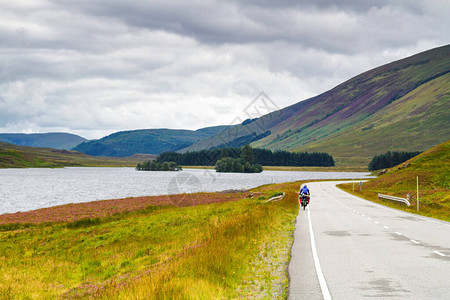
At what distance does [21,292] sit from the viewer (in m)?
10.7

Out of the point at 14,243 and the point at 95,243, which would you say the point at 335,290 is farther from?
the point at 14,243

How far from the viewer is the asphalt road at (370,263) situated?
8.30 meters

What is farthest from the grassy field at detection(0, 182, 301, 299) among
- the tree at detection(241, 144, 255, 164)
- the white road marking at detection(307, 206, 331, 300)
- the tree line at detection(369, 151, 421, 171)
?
the tree line at detection(369, 151, 421, 171)

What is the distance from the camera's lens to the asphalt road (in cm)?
830

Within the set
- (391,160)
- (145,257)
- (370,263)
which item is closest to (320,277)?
(370,263)

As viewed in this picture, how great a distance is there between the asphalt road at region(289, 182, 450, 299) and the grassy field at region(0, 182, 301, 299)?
662mm

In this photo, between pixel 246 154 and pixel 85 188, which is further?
pixel 246 154

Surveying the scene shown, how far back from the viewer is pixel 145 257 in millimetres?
16281

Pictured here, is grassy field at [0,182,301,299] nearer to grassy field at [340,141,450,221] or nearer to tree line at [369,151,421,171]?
grassy field at [340,141,450,221]

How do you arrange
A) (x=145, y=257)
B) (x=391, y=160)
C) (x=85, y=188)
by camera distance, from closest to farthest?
(x=145, y=257) < (x=85, y=188) < (x=391, y=160)

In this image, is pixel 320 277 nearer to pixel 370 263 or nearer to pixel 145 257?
pixel 370 263

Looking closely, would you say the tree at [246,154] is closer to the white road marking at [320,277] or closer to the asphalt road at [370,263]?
the asphalt road at [370,263]

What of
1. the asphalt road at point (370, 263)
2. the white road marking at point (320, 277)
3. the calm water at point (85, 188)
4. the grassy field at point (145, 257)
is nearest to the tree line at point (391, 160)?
the calm water at point (85, 188)

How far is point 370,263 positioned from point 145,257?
894 centimetres
